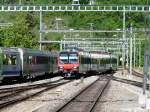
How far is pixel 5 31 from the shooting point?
8788cm

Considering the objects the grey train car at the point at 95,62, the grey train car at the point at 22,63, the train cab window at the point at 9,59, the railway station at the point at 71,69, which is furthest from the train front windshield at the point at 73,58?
the train cab window at the point at 9,59

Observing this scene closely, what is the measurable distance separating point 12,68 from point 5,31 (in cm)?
4277

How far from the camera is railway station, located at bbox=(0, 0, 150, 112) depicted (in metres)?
25.7

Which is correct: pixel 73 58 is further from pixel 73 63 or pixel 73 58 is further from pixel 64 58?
pixel 64 58

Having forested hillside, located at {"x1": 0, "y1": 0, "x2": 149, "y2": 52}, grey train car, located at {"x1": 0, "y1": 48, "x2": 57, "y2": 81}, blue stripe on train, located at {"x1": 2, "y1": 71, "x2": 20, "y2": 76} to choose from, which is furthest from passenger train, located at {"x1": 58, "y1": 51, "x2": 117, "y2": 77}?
blue stripe on train, located at {"x1": 2, "y1": 71, "x2": 20, "y2": 76}

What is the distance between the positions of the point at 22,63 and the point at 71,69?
11799mm

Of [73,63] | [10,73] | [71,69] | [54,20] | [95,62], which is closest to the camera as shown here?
[10,73]

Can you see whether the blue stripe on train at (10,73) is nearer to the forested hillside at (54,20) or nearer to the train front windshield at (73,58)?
the forested hillside at (54,20)

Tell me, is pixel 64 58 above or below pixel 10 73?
above

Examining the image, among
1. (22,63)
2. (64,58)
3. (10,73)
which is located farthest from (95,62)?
(10,73)

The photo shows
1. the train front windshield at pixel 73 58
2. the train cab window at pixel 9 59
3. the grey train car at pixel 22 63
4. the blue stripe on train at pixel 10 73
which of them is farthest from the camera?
the train front windshield at pixel 73 58

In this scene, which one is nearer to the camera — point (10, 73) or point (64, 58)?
→ point (10, 73)

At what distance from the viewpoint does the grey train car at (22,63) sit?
4433cm

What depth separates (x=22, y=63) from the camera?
49.0 metres
